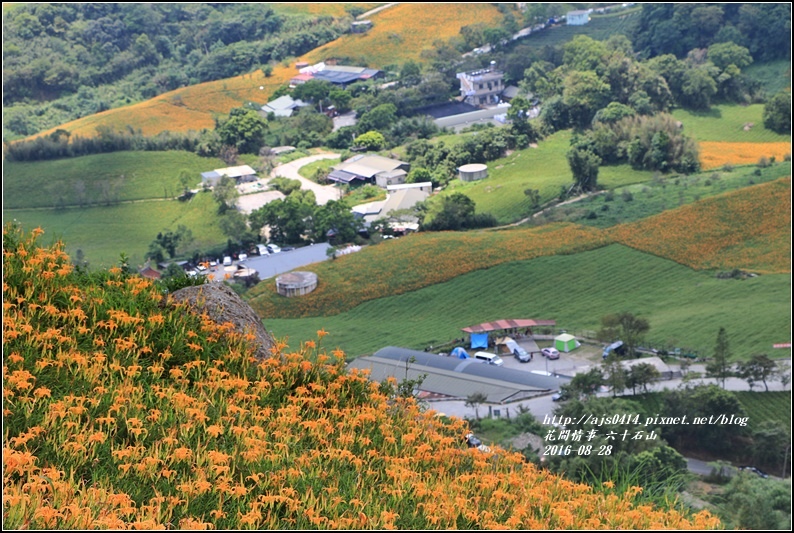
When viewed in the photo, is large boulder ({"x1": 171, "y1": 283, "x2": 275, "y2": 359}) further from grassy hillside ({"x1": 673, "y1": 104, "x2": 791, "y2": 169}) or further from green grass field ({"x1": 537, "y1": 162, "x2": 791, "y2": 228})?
grassy hillside ({"x1": 673, "y1": 104, "x2": 791, "y2": 169})

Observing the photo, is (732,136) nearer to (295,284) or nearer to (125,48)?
(295,284)

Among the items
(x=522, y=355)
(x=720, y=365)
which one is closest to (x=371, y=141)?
(x=522, y=355)

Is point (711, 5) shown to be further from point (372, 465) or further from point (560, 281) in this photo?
point (372, 465)

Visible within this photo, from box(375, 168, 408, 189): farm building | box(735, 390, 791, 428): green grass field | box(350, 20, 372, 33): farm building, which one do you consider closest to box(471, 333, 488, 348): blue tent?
box(735, 390, 791, 428): green grass field

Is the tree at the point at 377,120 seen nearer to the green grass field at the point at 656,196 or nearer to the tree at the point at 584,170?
the tree at the point at 584,170

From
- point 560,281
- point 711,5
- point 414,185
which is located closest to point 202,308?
point 560,281

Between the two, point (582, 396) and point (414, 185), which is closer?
point (582, 396)

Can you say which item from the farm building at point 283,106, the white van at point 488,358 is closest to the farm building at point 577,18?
the farm building at point 283,106

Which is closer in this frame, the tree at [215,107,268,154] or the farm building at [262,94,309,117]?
the tree at [215,107,268,154]
